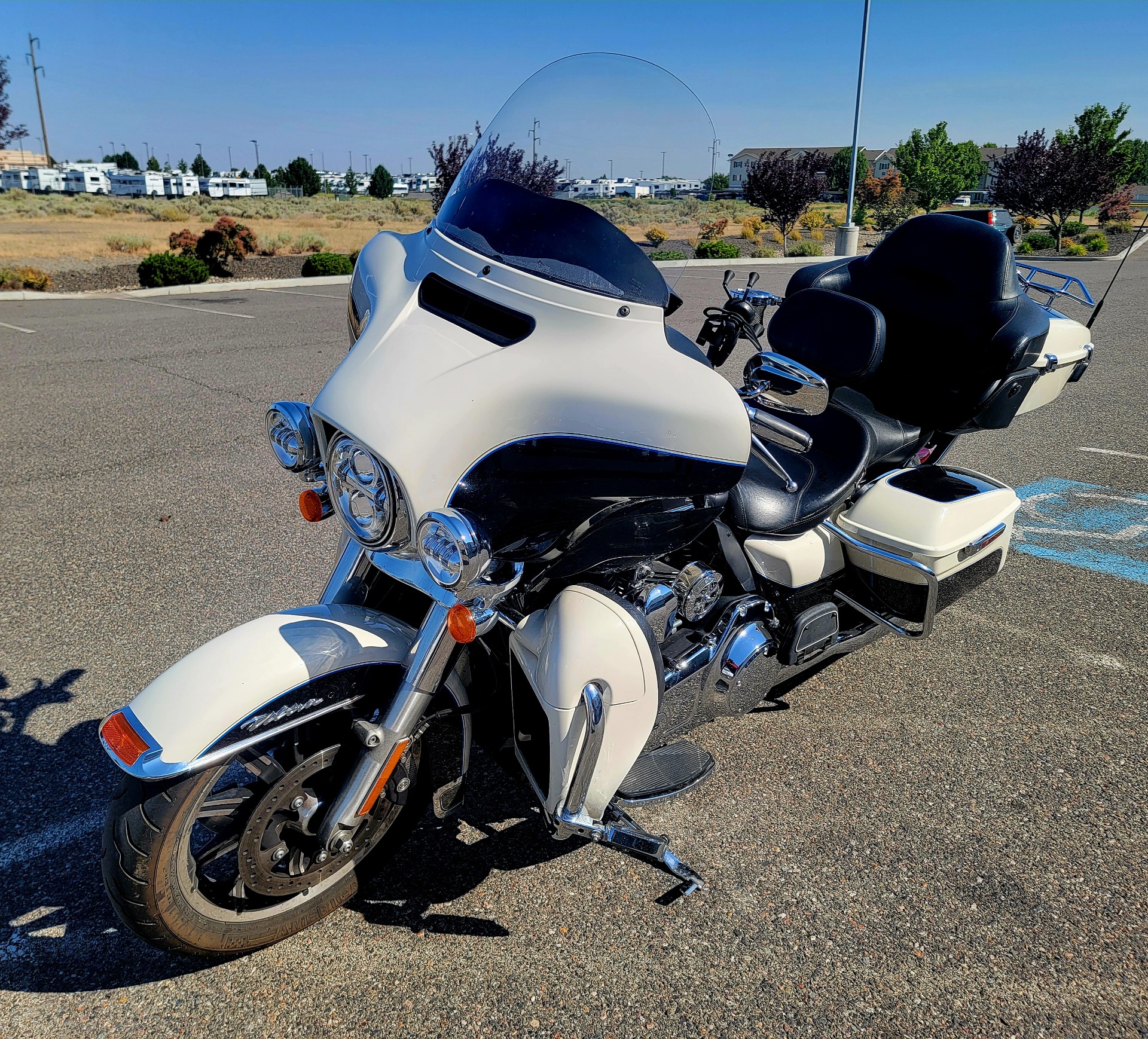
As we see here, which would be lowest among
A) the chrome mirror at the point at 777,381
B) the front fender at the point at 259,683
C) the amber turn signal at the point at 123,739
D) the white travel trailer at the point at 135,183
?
the amber turn signal at the point at 123,739

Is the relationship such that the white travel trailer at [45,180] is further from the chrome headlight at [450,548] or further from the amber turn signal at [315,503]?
the chrome headlight at [450,548]

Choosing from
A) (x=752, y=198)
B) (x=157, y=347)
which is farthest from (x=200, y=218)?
(x=157, y=347)

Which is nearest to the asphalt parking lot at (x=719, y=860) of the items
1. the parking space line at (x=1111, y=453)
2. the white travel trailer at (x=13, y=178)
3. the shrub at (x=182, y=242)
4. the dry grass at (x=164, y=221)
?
the parking space line at (x=1111, y=453)

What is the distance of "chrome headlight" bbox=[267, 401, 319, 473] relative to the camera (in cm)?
223

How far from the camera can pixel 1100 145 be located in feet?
110

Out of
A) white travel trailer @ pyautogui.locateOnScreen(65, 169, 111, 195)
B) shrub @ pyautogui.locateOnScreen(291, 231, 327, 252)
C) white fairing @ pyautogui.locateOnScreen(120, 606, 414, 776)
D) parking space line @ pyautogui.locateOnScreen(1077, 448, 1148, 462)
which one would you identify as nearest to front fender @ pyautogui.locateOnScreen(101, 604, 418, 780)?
white fairing @ pyautogui.locateOnScreen(120, 606, 414, 776)

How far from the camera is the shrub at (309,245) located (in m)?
25.8

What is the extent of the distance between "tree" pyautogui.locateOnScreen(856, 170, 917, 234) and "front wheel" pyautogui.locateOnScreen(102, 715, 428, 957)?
49.5m

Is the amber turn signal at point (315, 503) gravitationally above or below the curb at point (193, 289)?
above

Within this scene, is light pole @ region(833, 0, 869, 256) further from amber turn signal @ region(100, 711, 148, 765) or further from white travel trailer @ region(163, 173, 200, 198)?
white travel trailer @ region(163, 173, 200, 198)

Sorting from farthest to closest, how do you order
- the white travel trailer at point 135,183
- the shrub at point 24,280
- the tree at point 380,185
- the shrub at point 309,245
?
the white travel trailer at point 135,183 < the tree at point 380,185 < the shrub at point 309,245 < the shrub at point 24,280

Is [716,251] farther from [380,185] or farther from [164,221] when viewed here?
[380,185]

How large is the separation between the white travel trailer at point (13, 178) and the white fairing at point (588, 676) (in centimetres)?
10161

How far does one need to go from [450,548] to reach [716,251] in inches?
958
